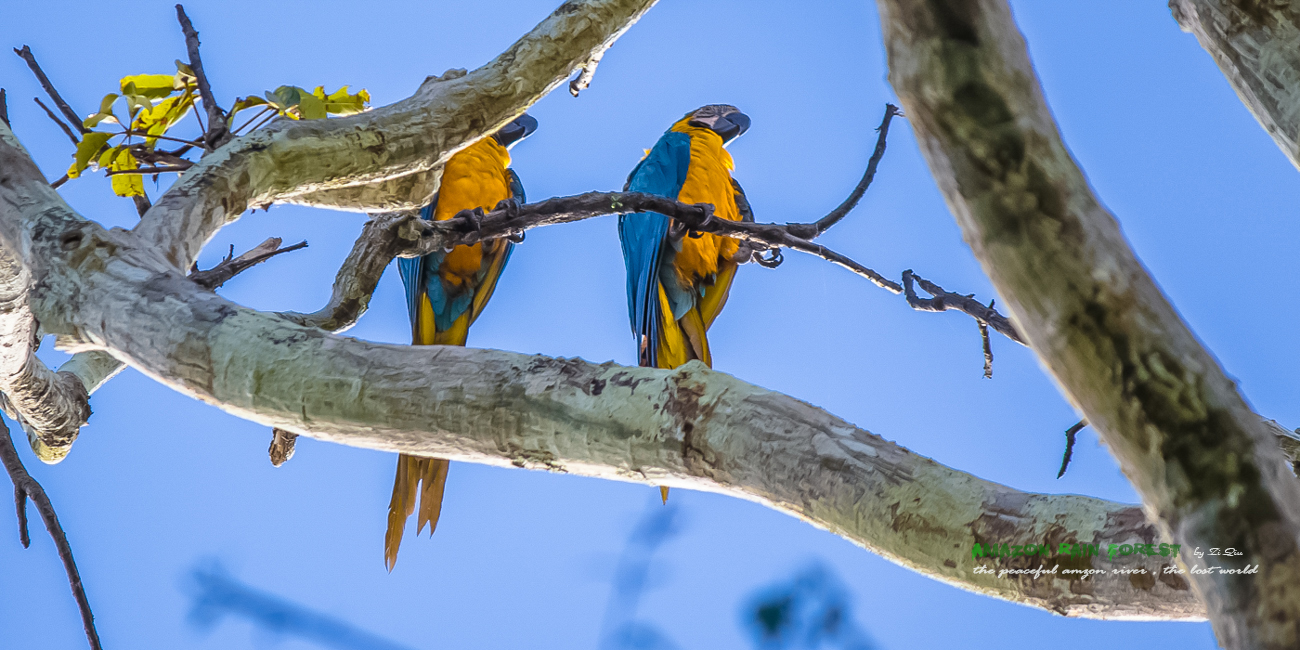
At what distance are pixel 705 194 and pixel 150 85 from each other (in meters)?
1.58

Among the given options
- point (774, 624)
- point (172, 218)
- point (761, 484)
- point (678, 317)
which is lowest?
point (774, 624)

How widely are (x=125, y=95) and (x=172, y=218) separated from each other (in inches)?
19.9

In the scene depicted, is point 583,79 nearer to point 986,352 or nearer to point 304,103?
point 304,103

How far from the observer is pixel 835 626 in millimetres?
771

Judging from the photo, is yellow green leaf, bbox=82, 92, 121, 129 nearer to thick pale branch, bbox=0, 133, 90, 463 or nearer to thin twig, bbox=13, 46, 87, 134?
thin twig, bbox=13, 46, 87, 134

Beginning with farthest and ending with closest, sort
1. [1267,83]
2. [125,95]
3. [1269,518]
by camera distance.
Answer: [125,95], [1267,83], [1269,518]

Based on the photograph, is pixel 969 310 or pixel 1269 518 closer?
pixel 1269 518

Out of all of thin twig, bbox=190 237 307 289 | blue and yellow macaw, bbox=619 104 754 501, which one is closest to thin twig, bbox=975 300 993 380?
blue and yellow macaw, bbox=619 104 754 501

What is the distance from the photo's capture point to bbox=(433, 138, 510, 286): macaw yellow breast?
257 cm

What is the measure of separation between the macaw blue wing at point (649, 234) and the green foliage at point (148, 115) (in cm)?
93

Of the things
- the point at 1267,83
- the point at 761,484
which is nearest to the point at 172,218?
the point at 761,484

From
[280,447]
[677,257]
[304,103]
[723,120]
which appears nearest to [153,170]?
[304,103]

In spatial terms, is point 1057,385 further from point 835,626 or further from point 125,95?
point 125,95

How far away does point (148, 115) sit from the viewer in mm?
1612
